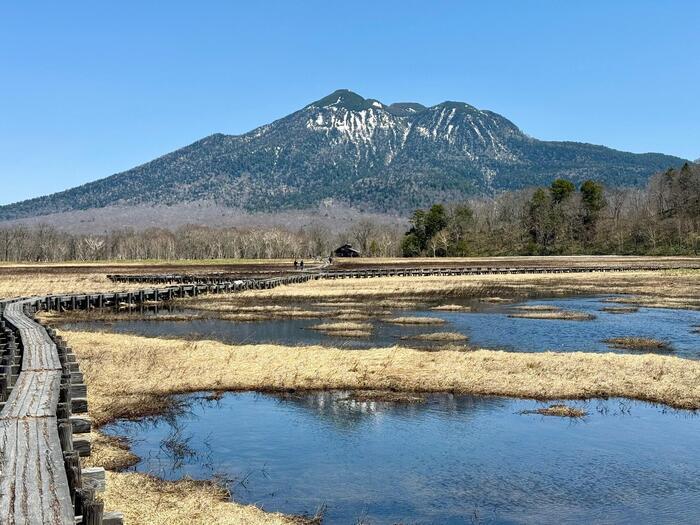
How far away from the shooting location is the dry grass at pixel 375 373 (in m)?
23.2

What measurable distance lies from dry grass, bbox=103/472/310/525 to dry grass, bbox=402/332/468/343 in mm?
22778

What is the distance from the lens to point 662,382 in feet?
79.2

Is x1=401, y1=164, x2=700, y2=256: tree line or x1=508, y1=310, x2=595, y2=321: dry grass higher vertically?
x1=401, y1=164, x2=700, y2=256: tree line

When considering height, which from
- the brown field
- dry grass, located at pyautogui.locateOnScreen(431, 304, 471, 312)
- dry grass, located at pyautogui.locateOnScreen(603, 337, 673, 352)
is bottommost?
dry grass, located at pyautogui.locateOnScreen(603, 337, 673, 352)

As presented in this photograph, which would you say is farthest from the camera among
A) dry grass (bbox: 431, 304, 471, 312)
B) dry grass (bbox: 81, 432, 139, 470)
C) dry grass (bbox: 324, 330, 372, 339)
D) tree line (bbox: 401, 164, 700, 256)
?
tree line (bbox: 401, 164, 700, 256)

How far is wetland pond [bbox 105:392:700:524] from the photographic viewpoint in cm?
1391

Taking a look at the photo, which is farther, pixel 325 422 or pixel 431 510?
pixel 325 422

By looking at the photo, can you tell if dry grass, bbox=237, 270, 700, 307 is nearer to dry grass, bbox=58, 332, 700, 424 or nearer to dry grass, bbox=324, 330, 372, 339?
dry grass, bbox=324, 330, 372, 339

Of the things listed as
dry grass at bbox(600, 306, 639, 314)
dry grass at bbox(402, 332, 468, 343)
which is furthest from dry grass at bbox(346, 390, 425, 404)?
dry grass at bbox(600, 306, 639, 314)

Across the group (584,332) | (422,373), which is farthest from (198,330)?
(584,332)

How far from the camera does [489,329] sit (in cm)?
4150

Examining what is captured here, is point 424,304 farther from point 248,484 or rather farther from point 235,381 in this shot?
point 248,484

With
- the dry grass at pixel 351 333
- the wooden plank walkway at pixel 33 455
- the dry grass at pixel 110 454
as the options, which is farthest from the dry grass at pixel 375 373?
the dry grass at pixel 351 333

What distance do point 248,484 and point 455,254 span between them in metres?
170
